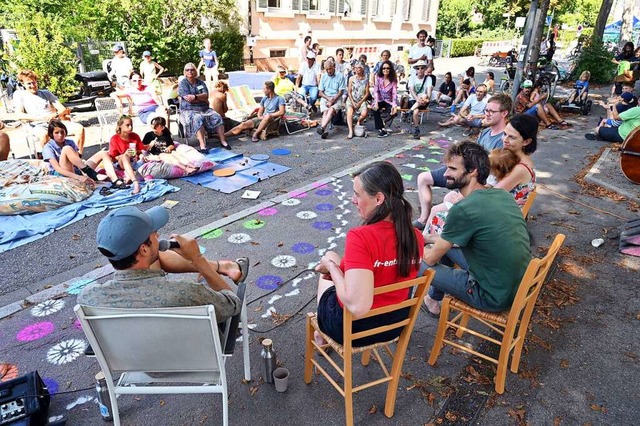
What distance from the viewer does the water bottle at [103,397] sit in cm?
240

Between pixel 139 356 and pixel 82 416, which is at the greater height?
pixel 139 356

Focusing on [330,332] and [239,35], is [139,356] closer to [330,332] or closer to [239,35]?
[330,332]

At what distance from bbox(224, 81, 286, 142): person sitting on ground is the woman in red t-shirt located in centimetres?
250

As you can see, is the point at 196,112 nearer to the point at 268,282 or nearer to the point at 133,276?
the point at 268,282

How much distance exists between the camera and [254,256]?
173 inches

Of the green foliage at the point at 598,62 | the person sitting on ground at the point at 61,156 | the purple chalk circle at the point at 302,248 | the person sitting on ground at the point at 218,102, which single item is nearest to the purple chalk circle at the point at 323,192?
the purple chalk circle at the point at 302,248

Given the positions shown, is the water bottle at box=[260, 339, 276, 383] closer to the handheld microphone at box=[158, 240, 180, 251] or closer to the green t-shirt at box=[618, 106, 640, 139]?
the handheld microphone at box=[158, 240, 180, 251]

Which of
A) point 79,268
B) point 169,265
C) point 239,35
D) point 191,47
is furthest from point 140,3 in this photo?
point 169,265

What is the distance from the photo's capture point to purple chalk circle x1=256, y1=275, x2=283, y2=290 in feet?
12.7

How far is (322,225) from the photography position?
5.09m

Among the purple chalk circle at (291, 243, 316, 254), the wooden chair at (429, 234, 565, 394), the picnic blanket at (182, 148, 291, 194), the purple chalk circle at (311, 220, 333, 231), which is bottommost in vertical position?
the purple chalk circle at (291, 243, 316, 254)

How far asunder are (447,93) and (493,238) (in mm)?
10288

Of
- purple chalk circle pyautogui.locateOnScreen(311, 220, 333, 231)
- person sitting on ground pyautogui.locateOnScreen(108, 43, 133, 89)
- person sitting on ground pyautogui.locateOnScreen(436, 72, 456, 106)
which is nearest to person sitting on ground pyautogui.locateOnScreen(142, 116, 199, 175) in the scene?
purple chalk circle pyautogui.locateOnScreen(311, 220, 333, 231)

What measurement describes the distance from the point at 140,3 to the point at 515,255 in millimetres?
16026
